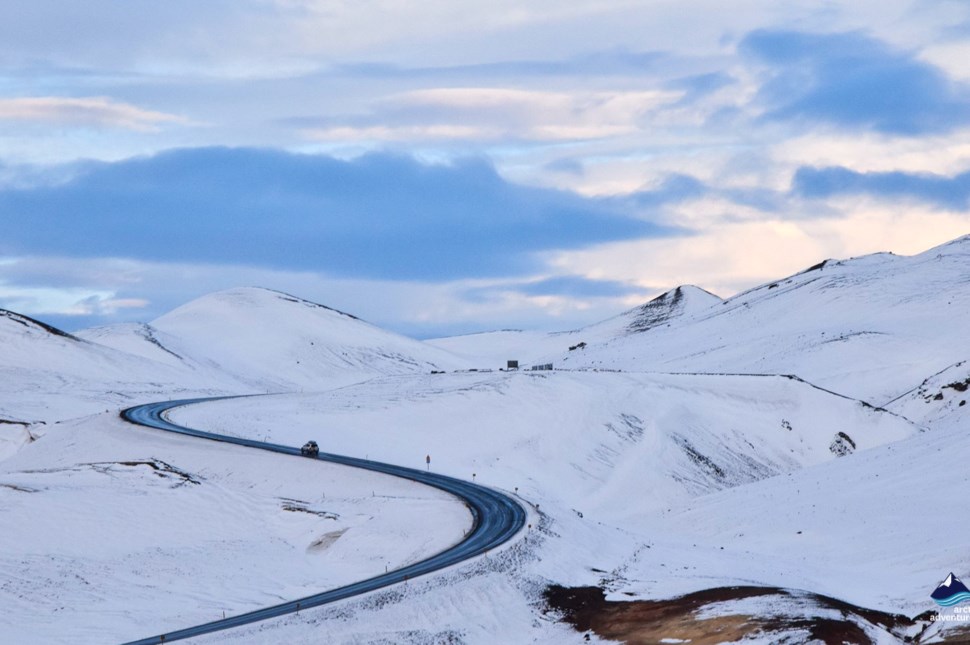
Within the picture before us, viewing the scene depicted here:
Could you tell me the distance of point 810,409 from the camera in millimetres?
110312

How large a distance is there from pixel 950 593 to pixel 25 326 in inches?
5442

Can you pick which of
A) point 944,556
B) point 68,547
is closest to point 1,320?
point 68,547

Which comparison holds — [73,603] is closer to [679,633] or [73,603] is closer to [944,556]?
[679,633]

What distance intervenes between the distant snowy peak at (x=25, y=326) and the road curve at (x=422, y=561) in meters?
67.2

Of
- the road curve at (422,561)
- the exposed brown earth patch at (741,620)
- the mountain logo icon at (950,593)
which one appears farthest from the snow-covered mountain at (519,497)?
the road curve at (422,561)

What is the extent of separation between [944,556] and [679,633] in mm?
16394

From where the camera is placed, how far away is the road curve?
41.3m

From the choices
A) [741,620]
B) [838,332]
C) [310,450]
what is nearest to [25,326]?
[310,450]

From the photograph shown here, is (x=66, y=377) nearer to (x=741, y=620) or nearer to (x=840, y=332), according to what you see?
(x=840, y=332)

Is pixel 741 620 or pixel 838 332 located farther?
pixel 838 332

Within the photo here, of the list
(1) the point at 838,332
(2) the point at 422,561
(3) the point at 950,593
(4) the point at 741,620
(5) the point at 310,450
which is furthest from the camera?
(1) the point at 838,332

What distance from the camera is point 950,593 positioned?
39.3 metres

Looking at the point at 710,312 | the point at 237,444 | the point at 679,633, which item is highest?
the point at 710,312

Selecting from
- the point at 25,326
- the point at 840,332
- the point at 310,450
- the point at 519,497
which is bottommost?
the point at 519,497
